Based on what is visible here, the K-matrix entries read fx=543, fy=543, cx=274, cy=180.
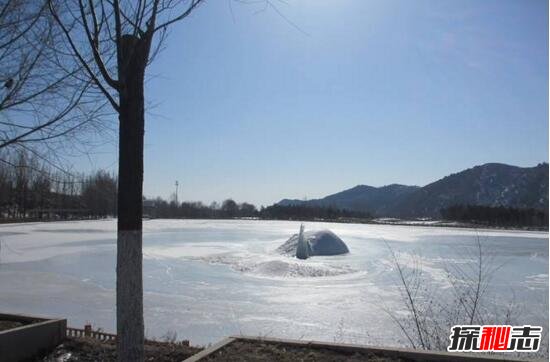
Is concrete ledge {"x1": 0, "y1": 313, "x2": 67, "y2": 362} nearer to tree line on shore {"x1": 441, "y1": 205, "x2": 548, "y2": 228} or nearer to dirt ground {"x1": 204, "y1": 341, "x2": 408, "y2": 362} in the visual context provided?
dirt ground {"x1": 204, "y1": 341, "x2": 408, "y2": 362}

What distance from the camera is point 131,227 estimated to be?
3.71 meters

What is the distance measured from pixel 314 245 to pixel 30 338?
23.2 meters

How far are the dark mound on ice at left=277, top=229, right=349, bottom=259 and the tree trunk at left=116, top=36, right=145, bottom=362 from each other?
2142 cm

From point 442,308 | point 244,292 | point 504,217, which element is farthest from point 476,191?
point 442,308

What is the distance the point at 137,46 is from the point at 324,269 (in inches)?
646

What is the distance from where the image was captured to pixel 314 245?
27.9 metres

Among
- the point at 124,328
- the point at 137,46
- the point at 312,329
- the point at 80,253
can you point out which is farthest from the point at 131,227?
the point at 80,253

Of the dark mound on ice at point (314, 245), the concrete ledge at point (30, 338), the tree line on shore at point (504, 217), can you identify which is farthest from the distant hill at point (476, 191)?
the concrete ledge at point (30, 338)

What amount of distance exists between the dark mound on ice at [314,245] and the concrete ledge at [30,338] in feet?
64.5

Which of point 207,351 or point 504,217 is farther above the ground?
point 504,217

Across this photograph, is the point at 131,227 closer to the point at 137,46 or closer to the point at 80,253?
the point at 137,46

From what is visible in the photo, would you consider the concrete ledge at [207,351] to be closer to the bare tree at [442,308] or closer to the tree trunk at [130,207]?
the tree trunk at [130,207]

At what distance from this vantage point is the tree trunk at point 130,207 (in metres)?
3.69

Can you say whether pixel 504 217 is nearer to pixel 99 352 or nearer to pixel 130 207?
pixel 99 352
